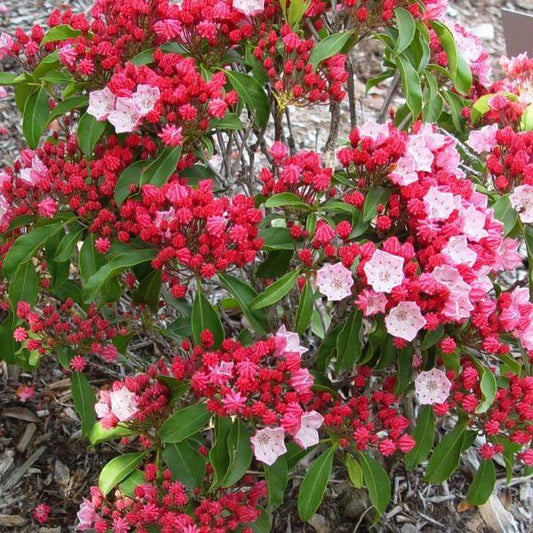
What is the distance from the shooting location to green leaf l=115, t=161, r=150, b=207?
184 cm

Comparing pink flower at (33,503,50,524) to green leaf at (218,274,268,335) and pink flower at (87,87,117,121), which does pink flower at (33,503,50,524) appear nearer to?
green leaf at (218,274,268,335)

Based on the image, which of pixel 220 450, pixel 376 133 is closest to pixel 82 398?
pixel 220 450

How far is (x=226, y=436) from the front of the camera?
1.77 meters

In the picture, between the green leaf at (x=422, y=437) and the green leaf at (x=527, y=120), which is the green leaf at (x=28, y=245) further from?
the green leaf at (x=527, y=120)

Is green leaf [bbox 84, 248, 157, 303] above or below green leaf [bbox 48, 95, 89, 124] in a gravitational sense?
below

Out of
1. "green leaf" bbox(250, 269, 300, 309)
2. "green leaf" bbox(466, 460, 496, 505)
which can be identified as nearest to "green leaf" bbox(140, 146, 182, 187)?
"green leaf" bbox(250, 269, 300, 309)

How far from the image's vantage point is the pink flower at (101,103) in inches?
72.4

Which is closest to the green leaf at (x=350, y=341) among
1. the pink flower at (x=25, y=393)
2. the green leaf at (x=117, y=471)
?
the green leaf at (x=117, y=471)

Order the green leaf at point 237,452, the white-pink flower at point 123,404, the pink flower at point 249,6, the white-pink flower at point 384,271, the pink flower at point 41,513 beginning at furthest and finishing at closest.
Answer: the pink flower at point 41,513
the pink flower at point 249,6
the white-pink flower at point 123,404
the green leaf at point 237,452
the white-pink flower at point 384,271

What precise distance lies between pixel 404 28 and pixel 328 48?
193mm

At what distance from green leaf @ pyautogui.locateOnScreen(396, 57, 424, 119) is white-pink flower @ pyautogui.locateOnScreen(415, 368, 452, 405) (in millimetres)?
676

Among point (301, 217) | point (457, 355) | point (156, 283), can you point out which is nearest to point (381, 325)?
point (457, 355)

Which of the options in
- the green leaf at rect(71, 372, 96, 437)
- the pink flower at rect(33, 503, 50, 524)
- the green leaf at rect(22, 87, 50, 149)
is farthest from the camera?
the pink flower at rect(33, 503, 50, 524)

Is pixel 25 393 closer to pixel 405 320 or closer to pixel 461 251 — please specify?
pixel 405 320
